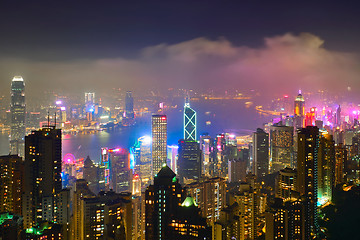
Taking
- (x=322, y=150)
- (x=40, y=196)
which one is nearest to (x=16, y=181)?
(x=40, y=196)

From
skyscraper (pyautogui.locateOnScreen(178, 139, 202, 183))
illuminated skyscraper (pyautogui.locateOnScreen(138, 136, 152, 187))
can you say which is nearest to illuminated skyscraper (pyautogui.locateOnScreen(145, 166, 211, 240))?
illuminated skyscraper (pyautogui.locateOnScreen(138, 136, 152, 187))

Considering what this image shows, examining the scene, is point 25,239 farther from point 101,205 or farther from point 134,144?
point 134,144

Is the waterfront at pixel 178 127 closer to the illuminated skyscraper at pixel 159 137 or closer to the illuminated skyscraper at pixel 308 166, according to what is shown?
the illuminated skyscraper at pixel 159 137

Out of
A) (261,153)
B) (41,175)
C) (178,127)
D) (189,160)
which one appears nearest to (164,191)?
(41,175)

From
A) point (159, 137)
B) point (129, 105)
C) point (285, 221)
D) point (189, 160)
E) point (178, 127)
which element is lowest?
point (285, 221)

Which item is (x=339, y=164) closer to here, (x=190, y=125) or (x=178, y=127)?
(x=178, y=127)

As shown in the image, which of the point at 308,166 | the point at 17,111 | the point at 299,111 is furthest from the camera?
the point at 299,111

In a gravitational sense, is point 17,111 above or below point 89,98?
below
